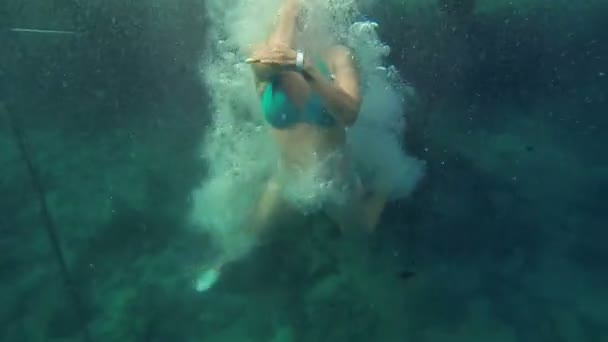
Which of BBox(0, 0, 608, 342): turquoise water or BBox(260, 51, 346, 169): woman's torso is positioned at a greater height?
BBox(260, 51, 346, 169): woman's torso

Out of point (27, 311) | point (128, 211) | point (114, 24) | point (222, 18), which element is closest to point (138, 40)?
point (114, 24)

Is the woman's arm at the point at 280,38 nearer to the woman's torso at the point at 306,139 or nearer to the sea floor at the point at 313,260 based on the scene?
the woman's torso at the point at 306,139

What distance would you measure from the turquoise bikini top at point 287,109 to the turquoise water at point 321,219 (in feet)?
5.46

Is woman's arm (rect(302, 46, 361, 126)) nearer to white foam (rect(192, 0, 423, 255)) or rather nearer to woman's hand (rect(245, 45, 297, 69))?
woman's hand (rect(245, 45, 297, 69))

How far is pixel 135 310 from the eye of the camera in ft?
17.0

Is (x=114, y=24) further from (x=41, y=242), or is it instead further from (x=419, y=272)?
(x=419, y=272)

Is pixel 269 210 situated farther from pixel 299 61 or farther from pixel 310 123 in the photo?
pixel 299 61

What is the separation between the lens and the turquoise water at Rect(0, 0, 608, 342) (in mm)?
5117

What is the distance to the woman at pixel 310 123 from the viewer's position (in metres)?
3.68

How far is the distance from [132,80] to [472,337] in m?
5.22

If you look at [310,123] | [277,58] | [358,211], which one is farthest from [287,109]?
[358,211]

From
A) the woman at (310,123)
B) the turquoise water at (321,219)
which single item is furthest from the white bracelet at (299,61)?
the turquoise water at (321,219)

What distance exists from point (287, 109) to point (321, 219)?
2002 mm

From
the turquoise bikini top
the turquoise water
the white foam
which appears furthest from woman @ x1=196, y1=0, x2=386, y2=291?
the white foam
